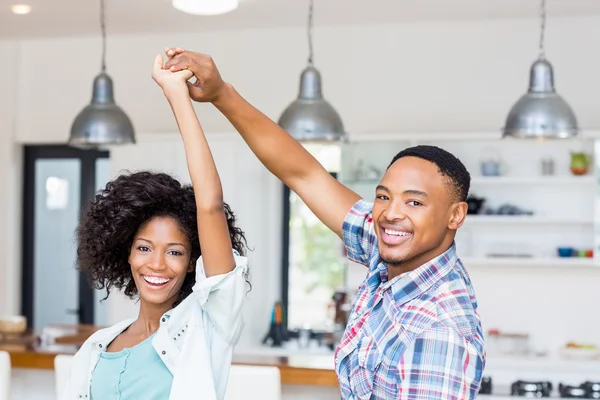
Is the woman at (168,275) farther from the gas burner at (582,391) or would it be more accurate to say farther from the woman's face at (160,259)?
the gas burner at (582,391)

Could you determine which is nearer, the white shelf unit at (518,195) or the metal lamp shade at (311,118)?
the metal lamp shade at (311,118)

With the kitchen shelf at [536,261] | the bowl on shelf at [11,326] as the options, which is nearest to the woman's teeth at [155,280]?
the bowl on shelf at [11,326]

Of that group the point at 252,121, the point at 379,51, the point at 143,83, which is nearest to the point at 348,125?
the point at 379,51

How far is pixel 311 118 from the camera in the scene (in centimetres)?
424

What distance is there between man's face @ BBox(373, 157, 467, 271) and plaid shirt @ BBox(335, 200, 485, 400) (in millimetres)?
46

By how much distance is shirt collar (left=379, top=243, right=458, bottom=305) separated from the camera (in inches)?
63.3

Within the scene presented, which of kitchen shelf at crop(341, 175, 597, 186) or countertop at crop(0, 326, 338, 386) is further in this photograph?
kitchen shelf at crop(341, 175, 597, 186)

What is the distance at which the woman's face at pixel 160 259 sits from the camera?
193cm

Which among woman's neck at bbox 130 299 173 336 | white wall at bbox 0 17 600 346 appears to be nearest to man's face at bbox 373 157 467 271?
woman's neck at bbox 130 299 173 336

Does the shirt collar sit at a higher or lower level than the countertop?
higher

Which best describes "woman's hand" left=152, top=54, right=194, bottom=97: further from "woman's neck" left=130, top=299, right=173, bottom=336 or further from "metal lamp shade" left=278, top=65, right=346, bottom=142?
"metal lamp shade" left=278, top=65, right=346, bottom=142

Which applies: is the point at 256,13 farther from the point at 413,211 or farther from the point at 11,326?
the point at 413,211

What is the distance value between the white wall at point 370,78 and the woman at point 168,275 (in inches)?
160

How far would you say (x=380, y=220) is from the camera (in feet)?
5.34
